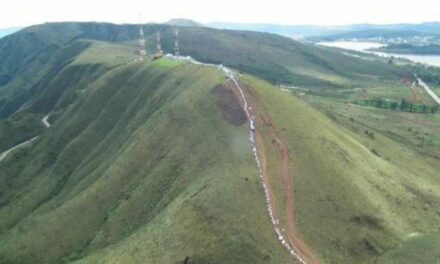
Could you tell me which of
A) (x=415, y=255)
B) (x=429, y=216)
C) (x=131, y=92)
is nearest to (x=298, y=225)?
(x=415, y=255)

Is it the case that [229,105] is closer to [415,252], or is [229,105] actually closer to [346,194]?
[346,194]

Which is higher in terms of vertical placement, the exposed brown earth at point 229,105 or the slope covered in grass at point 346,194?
the exposed brown earth at point 229,105

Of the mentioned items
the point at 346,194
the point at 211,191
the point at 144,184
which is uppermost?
the point at 346,194

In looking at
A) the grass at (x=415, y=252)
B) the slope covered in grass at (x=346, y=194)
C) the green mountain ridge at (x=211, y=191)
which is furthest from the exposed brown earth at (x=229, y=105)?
the grass at (x=415, y=252)

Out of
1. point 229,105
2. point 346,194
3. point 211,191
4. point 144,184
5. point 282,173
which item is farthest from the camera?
point 229,105

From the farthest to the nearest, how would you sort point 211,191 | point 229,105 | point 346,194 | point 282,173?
point 229,105, point 282,173, point 346,194, point 211,191

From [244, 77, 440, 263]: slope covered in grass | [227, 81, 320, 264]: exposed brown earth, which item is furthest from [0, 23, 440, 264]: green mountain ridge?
[227, 81, 320, 264]: exposed brown earth

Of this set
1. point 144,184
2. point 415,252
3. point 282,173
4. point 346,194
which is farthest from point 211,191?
point 415,252

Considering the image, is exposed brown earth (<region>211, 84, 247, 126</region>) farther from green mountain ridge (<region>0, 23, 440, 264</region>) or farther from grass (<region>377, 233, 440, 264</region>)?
grass (<region>377, 233, 440, 264</region>)

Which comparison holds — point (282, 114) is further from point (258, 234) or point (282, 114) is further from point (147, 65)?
point (147, 65)

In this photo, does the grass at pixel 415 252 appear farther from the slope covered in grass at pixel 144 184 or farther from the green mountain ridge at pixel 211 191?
the slope covered in grass at pixel 144 184

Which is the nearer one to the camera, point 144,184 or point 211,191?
point 211,191
